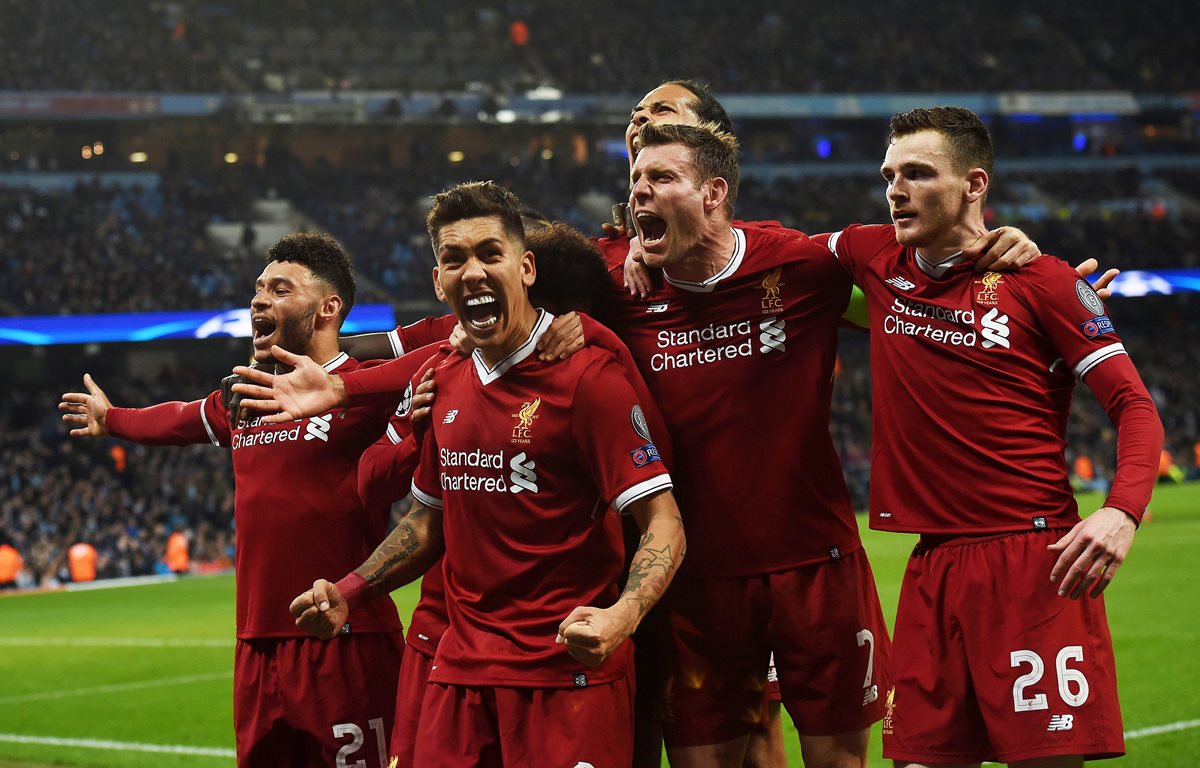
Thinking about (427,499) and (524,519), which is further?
(427,499)

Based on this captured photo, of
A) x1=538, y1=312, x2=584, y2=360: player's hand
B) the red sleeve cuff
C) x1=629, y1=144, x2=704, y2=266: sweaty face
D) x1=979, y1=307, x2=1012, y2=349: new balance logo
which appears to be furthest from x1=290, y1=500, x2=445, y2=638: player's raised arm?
x1=979, y1=307, x2=1012, y2=349: new balance logo

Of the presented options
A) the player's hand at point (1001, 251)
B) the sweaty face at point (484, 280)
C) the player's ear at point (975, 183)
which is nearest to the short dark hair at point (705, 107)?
the player's ear at point (975, 183)

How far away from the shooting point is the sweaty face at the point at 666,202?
4969 mm

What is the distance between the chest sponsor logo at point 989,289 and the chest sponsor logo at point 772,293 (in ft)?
2.48

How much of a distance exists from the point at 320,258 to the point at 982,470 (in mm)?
2873

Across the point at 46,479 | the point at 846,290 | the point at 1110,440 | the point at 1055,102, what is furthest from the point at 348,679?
the point at 1055,102

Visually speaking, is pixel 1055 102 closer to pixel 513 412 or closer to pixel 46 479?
pixel 46 479

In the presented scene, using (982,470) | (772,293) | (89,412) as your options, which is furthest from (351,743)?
(982,470)

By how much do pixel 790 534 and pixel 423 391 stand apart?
1.41m

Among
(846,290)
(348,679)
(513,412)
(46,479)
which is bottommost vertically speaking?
(348,679)

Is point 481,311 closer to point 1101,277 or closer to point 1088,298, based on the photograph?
point 1088,298

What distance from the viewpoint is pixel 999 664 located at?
14.7 feet

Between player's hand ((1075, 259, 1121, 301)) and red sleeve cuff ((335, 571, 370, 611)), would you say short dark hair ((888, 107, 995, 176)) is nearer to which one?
player's hand ((1075, 259, 1121, 301))

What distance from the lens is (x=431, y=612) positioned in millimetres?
5266
